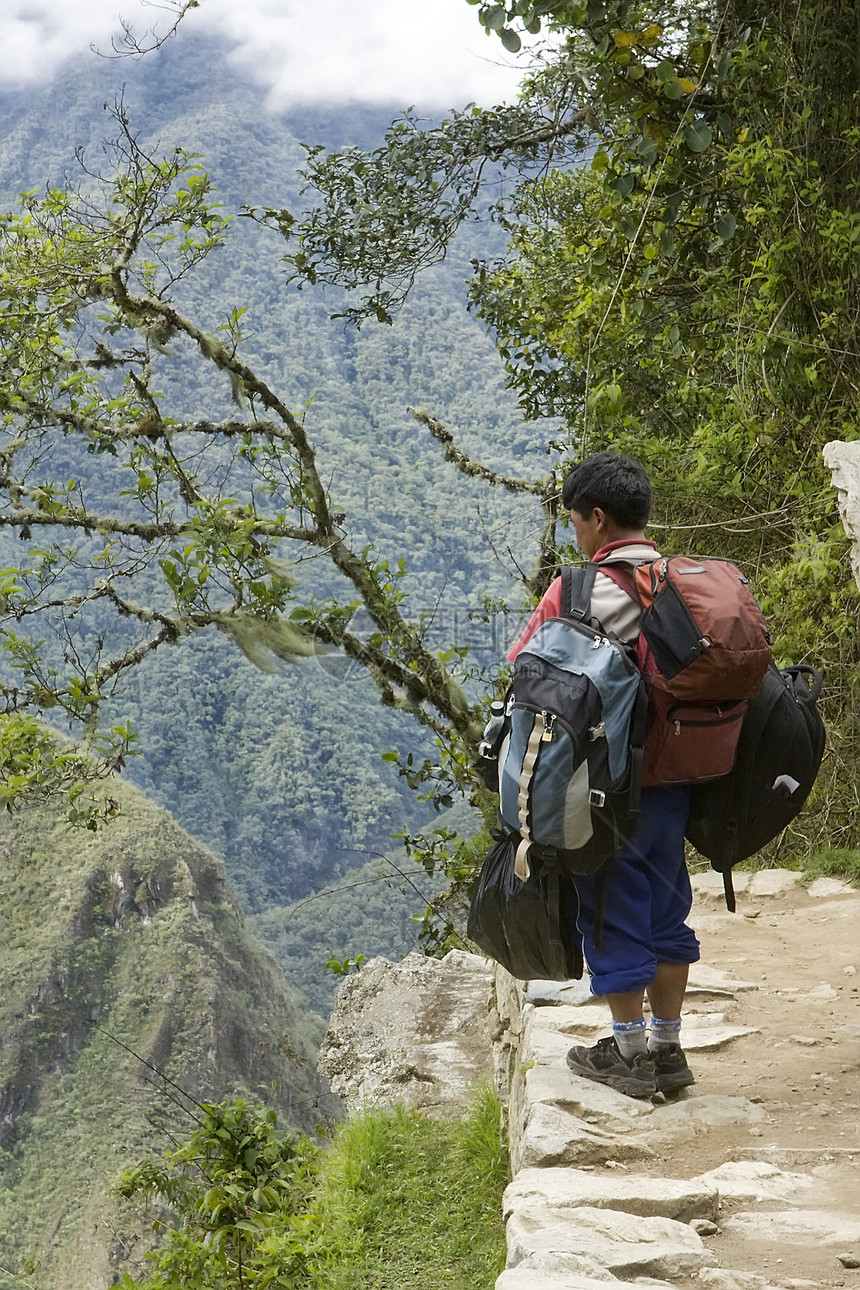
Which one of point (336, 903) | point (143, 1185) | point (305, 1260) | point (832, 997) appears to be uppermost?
point (832, 997)

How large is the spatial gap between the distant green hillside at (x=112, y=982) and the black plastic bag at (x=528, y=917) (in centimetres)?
2345

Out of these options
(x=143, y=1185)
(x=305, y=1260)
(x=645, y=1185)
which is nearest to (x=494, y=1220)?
(x=305, y=1260)

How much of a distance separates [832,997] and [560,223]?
274 inches

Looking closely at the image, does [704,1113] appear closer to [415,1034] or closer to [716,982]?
[716,982]

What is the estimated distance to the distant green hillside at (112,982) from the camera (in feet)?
85.2

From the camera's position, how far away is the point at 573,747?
2.18m

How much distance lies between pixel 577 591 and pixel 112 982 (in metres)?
30.0

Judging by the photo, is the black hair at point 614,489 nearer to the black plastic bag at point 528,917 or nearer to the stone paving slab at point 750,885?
the black plastic bag at point 528,917

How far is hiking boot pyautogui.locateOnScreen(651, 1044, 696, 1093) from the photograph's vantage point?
2.62 m

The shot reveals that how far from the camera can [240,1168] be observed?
434cm

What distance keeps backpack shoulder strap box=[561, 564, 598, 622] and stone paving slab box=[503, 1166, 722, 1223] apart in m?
1.17

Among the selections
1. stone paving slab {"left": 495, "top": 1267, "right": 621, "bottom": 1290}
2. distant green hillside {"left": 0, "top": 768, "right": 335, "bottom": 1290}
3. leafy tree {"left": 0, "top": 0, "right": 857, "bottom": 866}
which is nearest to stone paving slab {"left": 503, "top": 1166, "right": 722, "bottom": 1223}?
stone paving slab {"left": 495, "top": 1267, "right": 621, "bottom": 1290}

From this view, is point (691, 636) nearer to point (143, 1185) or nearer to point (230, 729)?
point (143, 1185)

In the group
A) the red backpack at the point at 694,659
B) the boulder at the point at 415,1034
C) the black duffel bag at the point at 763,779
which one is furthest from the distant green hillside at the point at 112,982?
the red backpack at the point at 694,659
